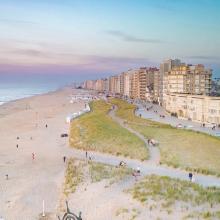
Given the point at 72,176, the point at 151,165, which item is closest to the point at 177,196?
the point at 151,165

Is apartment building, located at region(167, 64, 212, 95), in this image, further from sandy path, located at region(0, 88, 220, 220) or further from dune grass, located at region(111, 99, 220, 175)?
sandy path, located at region(0, 88, 220, 220)

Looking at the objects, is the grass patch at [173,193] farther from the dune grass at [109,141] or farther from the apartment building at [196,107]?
the apartment building at [196,107]

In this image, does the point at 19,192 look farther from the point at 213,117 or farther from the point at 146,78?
the point at 146,78

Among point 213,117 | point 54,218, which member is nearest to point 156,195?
point 54,218

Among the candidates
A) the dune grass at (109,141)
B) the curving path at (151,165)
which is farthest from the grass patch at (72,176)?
the dune grass at (109,141)

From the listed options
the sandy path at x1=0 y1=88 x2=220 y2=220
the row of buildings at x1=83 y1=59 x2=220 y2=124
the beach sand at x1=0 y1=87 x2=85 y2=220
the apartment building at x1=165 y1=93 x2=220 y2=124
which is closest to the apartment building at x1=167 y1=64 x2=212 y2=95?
the row of buildings at x1=83 y1=59 x2=220 y2=124

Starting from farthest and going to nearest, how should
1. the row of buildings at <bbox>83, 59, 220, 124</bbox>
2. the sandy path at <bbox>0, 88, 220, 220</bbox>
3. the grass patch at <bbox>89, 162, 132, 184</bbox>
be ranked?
the row of buildings at <bbox>83, 59, 220, 124</bbox>, the grass patch at <bbox>89, 162, 132, 184</bbox>, the sandy path at <bbox>0, 88, 220, 220</bbox>
